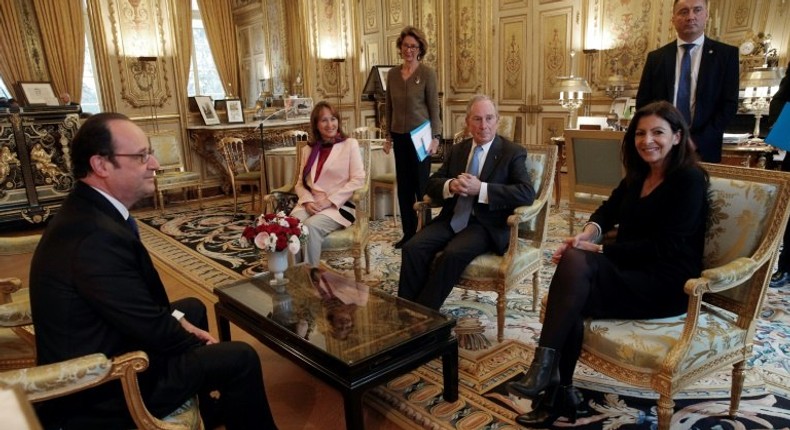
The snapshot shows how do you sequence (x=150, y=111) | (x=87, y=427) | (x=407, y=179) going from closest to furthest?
(x=87, y=427), (x=407, y=179), (x=150, y=111)

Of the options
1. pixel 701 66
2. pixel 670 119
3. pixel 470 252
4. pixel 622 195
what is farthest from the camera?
pixel 701 66

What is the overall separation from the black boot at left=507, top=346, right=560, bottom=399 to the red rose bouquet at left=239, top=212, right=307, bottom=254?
1.14 meters

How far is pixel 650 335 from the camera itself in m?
1.71

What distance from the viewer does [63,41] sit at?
19.3 ft

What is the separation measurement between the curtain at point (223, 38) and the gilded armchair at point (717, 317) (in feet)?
23.1

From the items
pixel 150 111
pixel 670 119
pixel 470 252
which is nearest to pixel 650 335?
pixel 670 119

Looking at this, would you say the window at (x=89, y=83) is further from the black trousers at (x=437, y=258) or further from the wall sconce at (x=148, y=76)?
the black trousers at (x=437, y=258)

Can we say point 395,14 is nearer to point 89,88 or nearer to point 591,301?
point 89,88

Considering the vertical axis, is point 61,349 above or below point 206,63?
below

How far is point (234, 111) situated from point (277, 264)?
16.4ft

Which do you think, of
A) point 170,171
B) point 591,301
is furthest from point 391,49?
point 591,301

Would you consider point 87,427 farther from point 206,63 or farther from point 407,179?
point 206,63

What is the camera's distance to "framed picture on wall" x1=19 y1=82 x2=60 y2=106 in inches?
215

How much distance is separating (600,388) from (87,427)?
1873 millimetres
